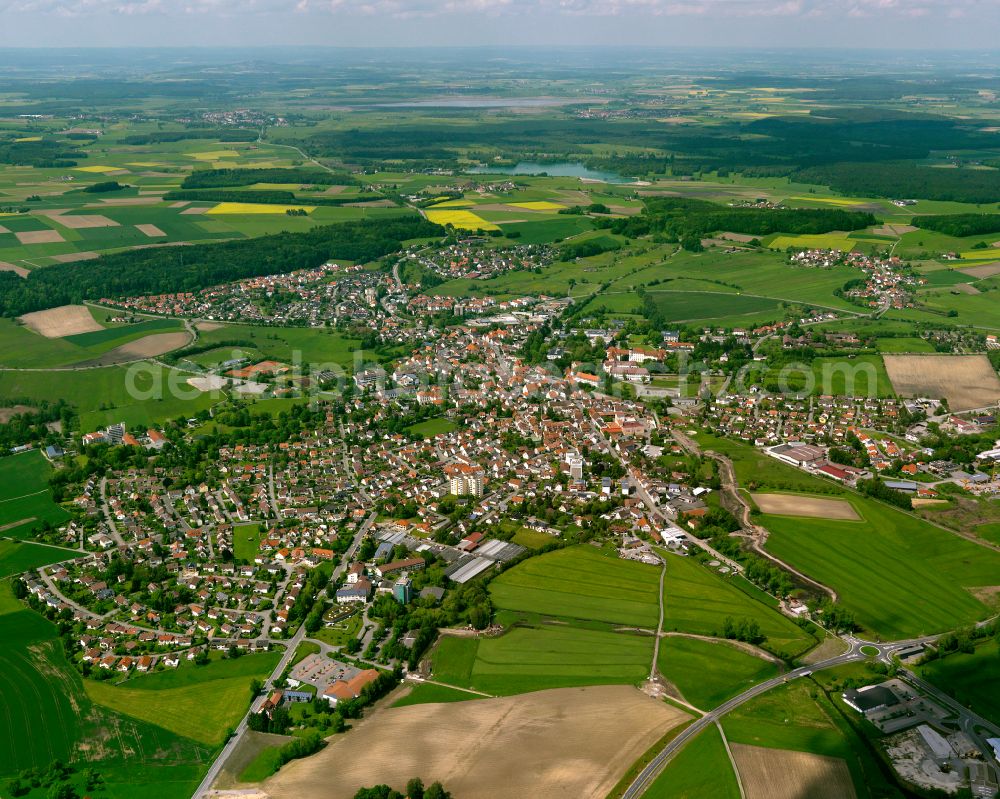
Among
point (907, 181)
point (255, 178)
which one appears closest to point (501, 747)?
point (255, 178)

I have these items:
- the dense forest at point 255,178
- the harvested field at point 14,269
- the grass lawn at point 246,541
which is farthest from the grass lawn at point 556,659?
the dense forest at point 255,178

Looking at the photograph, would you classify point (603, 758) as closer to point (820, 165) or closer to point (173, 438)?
point (173, 438)

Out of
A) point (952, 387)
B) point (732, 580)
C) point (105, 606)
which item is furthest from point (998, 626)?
point (105, 606)

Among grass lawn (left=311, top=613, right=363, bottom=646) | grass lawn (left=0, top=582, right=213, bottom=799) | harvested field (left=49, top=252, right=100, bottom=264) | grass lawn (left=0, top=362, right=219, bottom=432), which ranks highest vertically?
harvested field (left=49, top=252, right=100, bottom=264)

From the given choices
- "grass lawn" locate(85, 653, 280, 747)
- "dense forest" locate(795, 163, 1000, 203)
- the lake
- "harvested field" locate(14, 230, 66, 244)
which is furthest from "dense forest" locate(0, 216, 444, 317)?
"dense forest" locate(795, 163, 1000, 203)

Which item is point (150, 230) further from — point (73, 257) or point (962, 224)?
point (962, 224)

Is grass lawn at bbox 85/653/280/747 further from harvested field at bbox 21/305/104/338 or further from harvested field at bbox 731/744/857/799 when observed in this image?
harvested field at bbox 21/305/104/338
